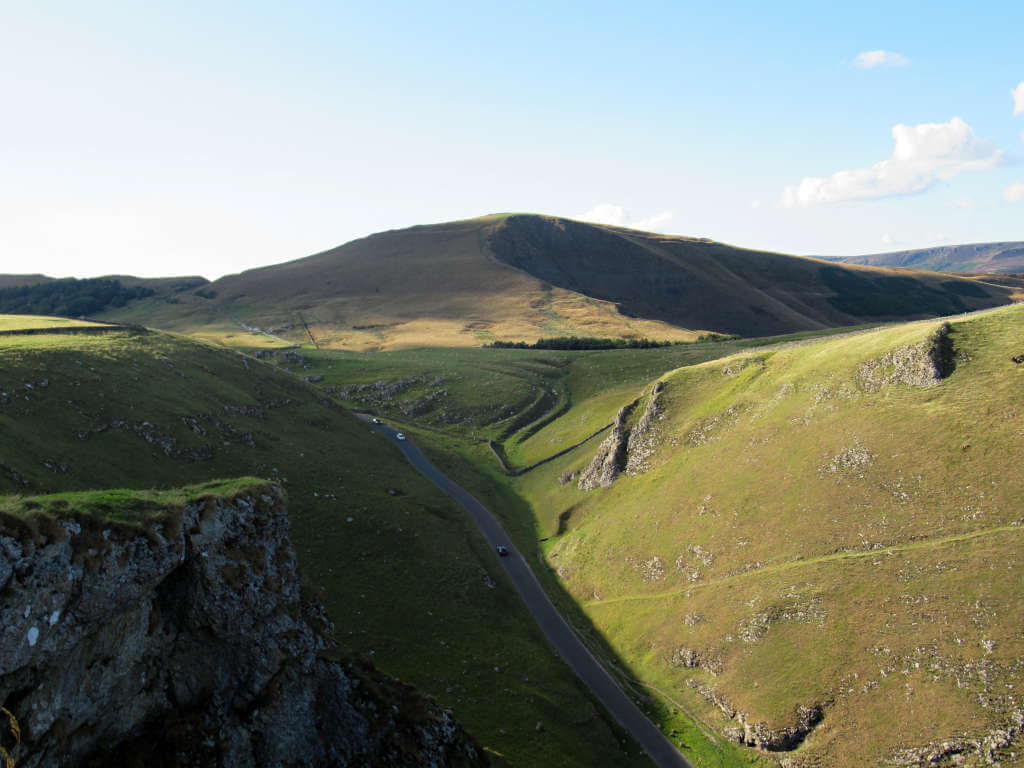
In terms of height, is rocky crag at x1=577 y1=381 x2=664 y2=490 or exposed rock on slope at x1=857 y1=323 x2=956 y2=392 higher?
exposed rock on slope at x1=857 y1=323 x2=956 y2=392

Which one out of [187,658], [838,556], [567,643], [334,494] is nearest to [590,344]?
[334,494]

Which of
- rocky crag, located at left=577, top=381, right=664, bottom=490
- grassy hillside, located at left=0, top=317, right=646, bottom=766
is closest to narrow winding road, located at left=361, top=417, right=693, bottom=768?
grassy hillside, located at left=0, top=317, right=646, bottom=766

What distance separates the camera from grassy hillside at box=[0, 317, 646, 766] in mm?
41250

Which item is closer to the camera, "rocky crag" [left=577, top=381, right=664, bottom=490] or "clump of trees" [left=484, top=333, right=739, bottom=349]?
"rocky crag" [left=577, top=381, right=664, bottom=490]

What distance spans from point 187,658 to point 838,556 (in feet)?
136

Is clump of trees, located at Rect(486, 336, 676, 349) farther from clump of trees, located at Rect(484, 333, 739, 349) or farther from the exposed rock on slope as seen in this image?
the exposed rock on slope

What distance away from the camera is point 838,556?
43.8m

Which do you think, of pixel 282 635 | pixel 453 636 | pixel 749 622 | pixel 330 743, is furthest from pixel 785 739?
pixel 282 635

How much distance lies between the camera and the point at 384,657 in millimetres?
43219

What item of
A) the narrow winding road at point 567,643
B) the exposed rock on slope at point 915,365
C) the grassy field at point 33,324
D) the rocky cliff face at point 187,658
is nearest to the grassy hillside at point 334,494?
the grassy field at point 33,324

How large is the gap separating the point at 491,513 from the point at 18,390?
1878 inches

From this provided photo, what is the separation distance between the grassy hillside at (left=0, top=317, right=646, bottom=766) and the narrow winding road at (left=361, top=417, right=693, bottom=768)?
55.0 inches

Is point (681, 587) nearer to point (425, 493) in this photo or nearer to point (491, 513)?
point (491, 513)

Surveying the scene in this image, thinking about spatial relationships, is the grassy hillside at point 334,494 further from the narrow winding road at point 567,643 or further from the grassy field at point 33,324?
the narrow winding road at point 567,643
